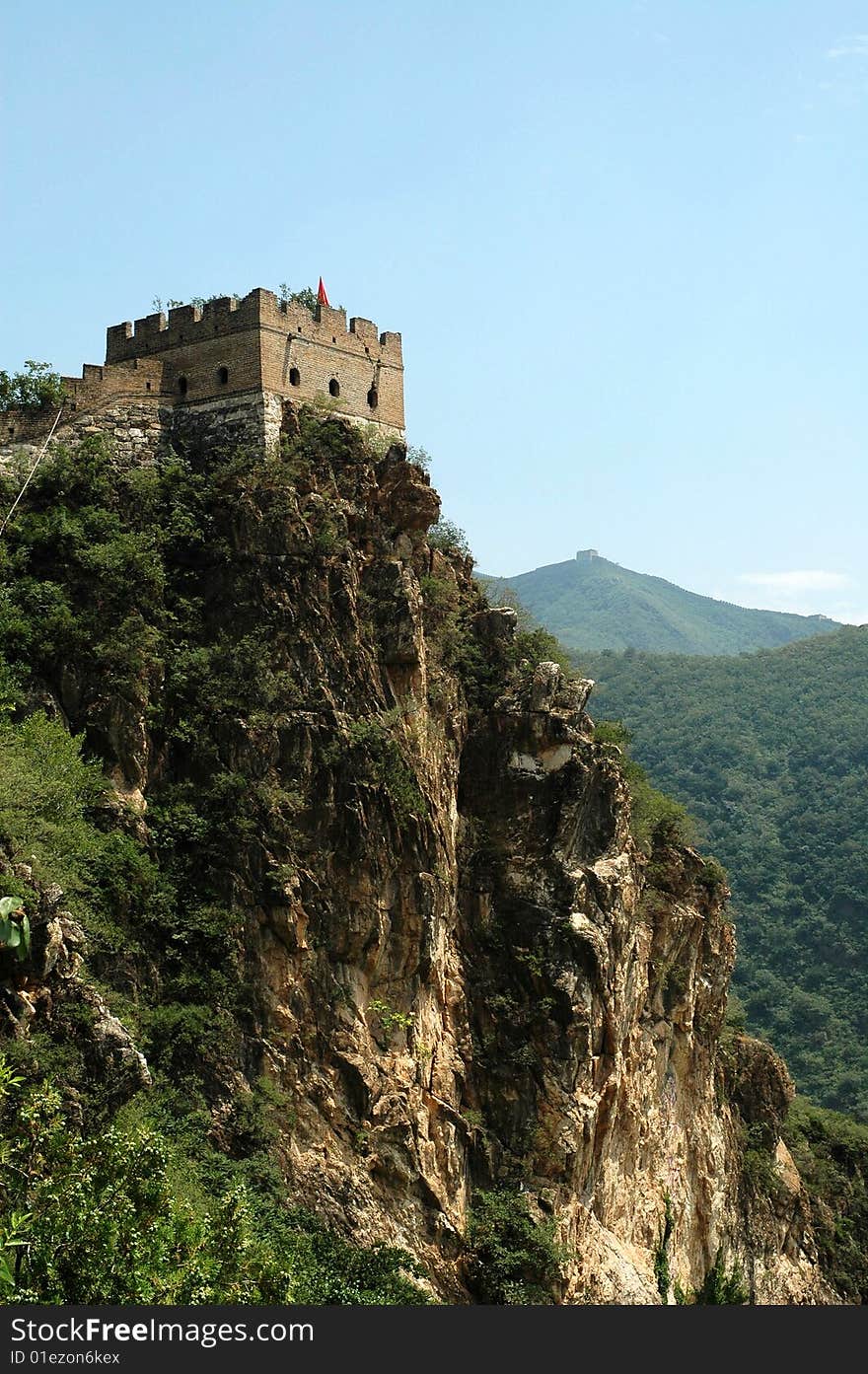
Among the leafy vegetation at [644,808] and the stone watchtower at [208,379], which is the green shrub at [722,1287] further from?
the stone watchtower at [208,379]

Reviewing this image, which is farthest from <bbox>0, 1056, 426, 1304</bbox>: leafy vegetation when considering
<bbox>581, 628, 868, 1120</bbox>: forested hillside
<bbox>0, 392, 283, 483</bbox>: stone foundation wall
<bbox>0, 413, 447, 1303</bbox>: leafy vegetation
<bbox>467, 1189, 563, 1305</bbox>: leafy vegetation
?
<bbox>581, 628, 868, 1120</bbox>: forested hillside

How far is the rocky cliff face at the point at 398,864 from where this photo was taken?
3048 centimetres

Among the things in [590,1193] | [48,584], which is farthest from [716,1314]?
[48,584]

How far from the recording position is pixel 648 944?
132 feet

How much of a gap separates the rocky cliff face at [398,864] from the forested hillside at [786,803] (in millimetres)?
40877

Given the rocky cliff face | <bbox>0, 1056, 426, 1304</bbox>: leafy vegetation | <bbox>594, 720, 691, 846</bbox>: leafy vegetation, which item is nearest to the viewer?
<bbox>0, 1056, 426, 1304</bbox>: leafy vegetation

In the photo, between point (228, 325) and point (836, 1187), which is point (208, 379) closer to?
point (228, 325)

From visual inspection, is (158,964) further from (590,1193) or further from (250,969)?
(590,1193)

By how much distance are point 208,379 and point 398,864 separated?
454 inches

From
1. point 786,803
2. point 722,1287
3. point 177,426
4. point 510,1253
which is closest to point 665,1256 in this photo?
point 722,1287

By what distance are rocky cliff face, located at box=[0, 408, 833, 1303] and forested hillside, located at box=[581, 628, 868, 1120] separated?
134 ft

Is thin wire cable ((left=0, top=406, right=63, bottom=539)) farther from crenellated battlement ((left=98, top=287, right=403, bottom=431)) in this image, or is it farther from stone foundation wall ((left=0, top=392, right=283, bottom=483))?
crenellated battlement ((left=98, top=287, right=403, bottom=431))

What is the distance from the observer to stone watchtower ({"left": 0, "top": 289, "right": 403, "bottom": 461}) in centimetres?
3444

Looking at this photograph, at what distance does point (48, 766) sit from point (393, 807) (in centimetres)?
760
